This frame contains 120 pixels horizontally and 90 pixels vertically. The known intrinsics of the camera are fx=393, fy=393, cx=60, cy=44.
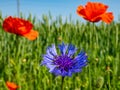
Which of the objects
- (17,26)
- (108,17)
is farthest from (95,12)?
(17,26)

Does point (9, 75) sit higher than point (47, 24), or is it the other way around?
point (47, 24)

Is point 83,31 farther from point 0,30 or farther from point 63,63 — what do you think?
point 63,63

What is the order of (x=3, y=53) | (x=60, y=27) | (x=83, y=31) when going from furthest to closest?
(x=83, y=31)
(x=60, y=27)
(x=3, y=53)

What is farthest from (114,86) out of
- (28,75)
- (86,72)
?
(28,75)

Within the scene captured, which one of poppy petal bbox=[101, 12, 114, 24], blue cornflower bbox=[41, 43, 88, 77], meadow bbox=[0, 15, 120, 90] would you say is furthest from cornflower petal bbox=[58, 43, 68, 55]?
poppy petal bbox=[101, 12, 114, 24]

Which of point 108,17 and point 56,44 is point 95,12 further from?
point 56,44

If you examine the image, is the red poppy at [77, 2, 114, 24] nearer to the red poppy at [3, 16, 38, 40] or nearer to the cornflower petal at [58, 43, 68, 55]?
the red poppy at [3, 16, 38, 40]

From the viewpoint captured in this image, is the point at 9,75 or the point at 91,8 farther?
the point at 9,75
